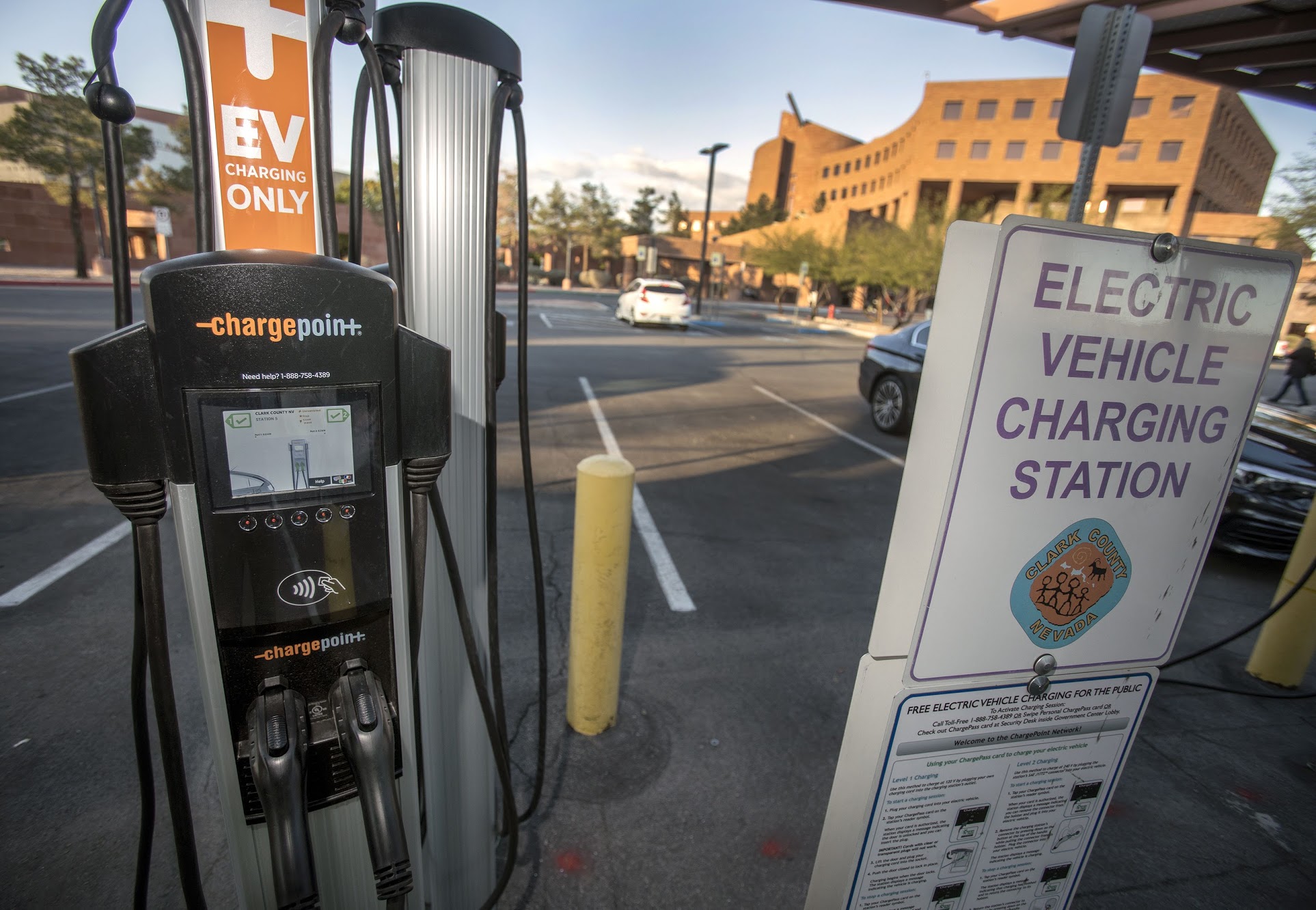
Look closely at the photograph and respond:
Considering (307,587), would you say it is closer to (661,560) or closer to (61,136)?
(661,560)

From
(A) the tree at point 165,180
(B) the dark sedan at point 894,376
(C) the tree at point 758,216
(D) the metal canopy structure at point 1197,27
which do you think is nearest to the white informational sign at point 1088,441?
(D) the metal canopy structure at point 1197,27

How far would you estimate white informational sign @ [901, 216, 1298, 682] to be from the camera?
134 cm

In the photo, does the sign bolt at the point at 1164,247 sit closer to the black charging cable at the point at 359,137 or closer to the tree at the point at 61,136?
the black charging cable at the point at 359,137

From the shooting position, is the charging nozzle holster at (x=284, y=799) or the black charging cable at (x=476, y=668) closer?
the charging nozzle holster at (x=284, y=799)

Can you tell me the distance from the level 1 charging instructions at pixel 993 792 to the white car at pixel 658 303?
19438 mm

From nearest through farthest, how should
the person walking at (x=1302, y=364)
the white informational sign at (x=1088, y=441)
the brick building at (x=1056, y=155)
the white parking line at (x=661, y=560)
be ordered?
the white informational sign at (x=1088, y=441) → the white parking line at (x=661, y=560) → the person walking at (x=1302, y=364) → the brick building at (x=1056, y=155)

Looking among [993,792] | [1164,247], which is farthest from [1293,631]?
[1164,247]

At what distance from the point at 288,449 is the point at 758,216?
77108mm

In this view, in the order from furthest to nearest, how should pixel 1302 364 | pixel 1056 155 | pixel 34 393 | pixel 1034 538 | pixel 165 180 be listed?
pixel 1056 155 < pixel 165 180 < pixel 1302 364 < pixel 34 393 < pixel 1034 538

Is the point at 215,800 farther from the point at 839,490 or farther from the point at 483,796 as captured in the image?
the point at 839,490

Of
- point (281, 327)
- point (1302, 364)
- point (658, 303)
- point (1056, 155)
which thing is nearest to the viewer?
point (281, 327)

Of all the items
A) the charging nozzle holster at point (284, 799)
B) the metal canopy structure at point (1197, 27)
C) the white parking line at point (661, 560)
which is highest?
the metal canopy structure at point (1197, 27)

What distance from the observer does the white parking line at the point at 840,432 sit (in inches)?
302

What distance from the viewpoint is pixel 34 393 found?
7488 mm
